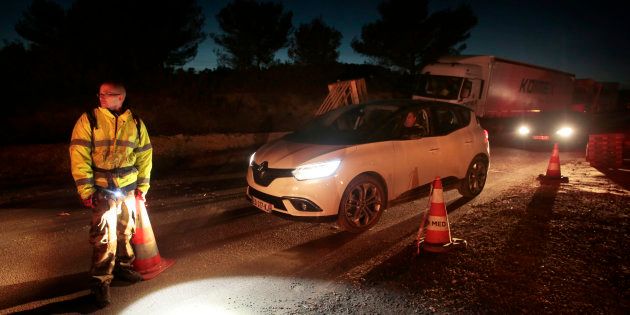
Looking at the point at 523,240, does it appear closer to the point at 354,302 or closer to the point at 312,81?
the point at 354,302

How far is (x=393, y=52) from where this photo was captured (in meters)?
28.0

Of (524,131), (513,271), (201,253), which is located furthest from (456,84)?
(201,253)

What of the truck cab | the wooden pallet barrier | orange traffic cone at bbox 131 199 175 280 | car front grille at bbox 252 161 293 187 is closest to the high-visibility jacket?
orange traffic cone at bbox 131 199 175 280

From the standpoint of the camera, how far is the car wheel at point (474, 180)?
657 centimetres

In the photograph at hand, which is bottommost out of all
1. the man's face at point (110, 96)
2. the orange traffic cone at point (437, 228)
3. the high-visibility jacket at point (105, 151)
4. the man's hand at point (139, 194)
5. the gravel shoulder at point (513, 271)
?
the gravel shoulder at point (513, 271)

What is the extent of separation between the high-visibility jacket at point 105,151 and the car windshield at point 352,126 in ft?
7.70

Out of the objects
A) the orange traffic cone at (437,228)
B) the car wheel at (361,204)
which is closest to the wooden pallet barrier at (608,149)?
the orange traffic cone at (437,228)

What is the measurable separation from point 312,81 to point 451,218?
21.4 meters

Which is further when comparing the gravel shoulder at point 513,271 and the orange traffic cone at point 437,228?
the orange traffic cone at point 437,228

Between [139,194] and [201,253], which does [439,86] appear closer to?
[201,253]

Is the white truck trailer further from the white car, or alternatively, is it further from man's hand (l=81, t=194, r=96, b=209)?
man's hand (l=81, t=194, r=96, b=209)

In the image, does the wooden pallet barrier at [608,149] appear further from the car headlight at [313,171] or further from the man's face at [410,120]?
the car headlight at [313,171]

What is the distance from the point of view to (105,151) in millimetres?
3350

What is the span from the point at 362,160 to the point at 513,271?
1950 millimetres
